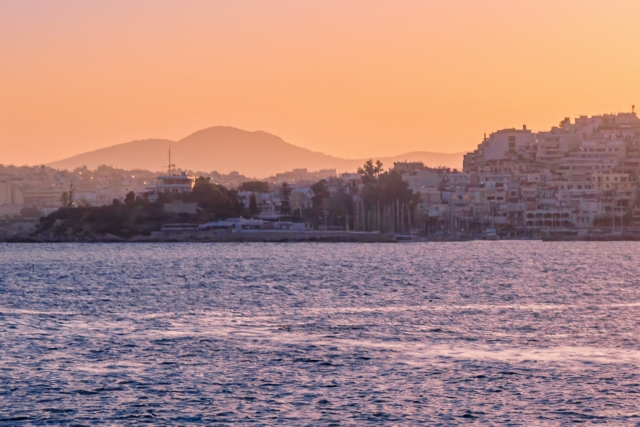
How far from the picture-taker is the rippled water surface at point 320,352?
23516mm

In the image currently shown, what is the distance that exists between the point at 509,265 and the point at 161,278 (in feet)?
91.2

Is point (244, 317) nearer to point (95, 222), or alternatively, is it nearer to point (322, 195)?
point (95, 222)

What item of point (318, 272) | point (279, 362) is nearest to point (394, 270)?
point (318, 272)

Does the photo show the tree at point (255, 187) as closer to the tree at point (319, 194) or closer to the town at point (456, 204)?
the town at point (456, 204)

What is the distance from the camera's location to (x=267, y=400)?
2444cm

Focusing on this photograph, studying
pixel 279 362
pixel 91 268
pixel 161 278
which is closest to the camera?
pixel 279 362

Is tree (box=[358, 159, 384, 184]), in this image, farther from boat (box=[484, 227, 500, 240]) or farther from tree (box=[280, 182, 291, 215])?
boat (box=[484, 227, 500, 240])

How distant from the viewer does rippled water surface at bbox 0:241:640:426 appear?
2352 centimetres

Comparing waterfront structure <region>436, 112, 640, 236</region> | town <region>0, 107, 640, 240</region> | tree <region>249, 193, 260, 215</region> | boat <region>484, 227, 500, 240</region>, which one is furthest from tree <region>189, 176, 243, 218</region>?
boat <region>484, 227, 500, 240</region>

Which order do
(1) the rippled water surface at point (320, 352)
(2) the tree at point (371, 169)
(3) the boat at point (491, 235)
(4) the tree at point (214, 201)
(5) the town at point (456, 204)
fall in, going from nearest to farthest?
1. (1) the rippled water surface at point (320, 352)
2. (3) the boat at point (491, 235)
3. (5) the town at point (456, 204)
4. (4) the tree at point (214, 201)
5. (2) the tree at point (371, 169)

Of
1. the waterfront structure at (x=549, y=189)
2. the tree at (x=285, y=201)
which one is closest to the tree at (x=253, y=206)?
the tree at (x=285, y=201)

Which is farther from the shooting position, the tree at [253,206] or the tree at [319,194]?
the tree at [319,194]

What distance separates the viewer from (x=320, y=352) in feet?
102

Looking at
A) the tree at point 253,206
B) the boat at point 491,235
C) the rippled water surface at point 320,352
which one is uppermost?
the tree at point 253,206
